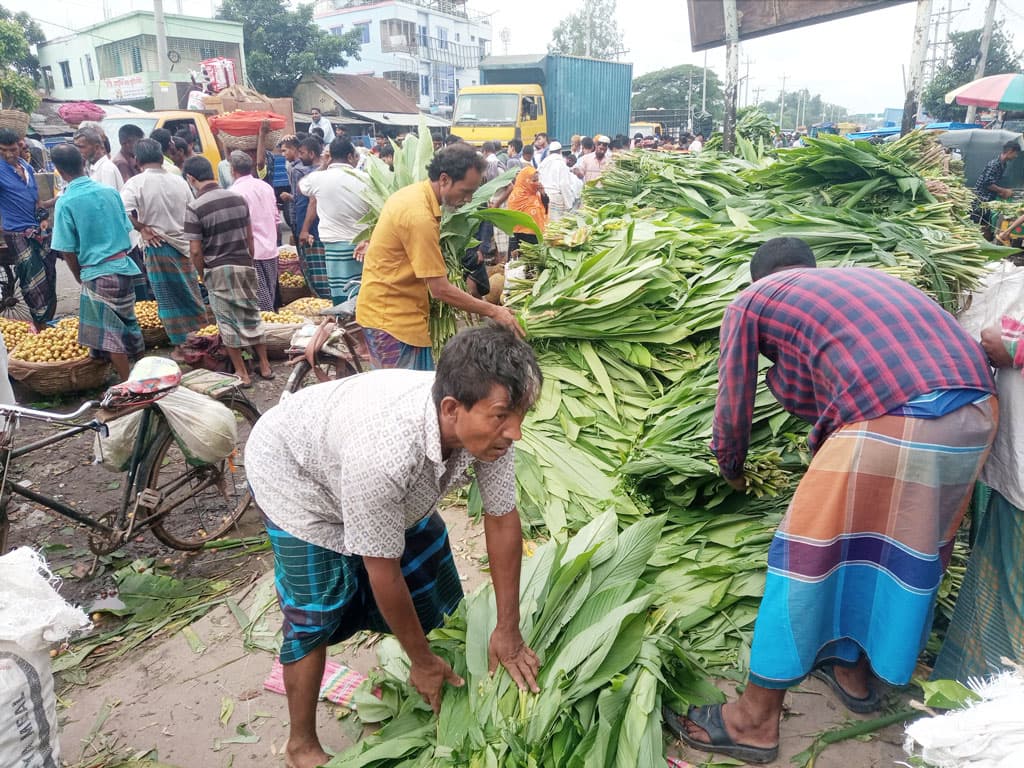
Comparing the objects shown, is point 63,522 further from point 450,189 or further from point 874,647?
point 874,647

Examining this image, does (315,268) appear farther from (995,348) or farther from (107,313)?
(995,348)

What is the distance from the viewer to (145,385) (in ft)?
10.1

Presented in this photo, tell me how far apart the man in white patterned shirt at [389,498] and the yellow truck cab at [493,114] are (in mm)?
16272

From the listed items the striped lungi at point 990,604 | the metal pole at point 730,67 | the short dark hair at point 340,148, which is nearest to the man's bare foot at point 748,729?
the striped lungi at point 990,604

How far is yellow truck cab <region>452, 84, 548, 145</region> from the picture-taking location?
1712 cm

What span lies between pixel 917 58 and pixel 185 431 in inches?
378

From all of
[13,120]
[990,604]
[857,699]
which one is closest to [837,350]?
[990,604]

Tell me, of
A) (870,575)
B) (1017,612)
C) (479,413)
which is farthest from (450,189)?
(1017,612)

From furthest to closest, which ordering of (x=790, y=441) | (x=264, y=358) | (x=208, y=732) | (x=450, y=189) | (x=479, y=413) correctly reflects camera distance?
(x=264, y=358), (x=450, y=189), (x=790, y=441), (x=208, y=732), (x=479, y=413)

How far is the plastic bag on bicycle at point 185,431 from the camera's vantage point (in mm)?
3180

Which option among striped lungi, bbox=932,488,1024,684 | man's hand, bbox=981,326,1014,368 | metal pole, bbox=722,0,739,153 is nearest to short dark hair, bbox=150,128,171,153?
metal pole, bbox=722,0,739,153

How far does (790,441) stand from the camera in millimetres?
2887

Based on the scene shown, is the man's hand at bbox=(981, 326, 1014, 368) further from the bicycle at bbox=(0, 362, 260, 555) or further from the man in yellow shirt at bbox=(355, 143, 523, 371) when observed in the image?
the bicycle at bbox=(0, 362, 260, 555)

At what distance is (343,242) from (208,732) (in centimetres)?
384
